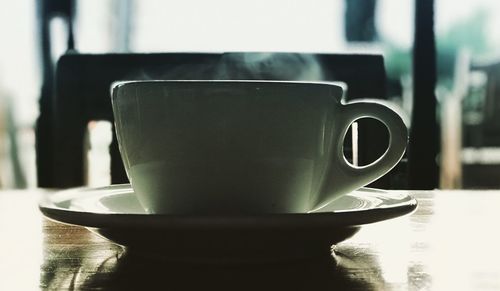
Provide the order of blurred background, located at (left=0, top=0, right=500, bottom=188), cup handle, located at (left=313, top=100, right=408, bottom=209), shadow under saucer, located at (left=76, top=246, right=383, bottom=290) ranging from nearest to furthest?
shadow under saucer, located at (left=76, top=246, right=383, bottom=290) < cup handle, located at (left=313, top=100, right=408, bottom=209) < blurred background, located at (left=0, top=0, right=500, bottom=188)

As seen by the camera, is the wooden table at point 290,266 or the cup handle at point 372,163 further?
the cup handle at point 372,163

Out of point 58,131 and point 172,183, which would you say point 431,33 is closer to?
point 58,131

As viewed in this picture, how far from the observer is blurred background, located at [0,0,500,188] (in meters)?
2.09

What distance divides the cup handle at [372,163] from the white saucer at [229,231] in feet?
0.13

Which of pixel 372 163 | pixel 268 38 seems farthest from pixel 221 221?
pixel 268 38

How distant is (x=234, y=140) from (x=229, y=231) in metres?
0.07

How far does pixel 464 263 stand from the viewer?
0.31 metres

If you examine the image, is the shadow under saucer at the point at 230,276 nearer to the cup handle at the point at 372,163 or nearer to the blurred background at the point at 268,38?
the cup handle at the point at 372,163

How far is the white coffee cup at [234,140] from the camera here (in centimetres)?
34

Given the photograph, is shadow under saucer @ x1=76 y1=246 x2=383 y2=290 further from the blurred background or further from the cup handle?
the blurred background

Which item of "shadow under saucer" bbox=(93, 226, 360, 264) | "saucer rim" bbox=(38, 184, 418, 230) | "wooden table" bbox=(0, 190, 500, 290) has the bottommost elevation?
"wooden table" bbox=(0, 190, 500, 290)

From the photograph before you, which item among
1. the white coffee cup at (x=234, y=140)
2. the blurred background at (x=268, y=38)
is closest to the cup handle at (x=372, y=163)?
the white coffee cup at (x=234, y=140)

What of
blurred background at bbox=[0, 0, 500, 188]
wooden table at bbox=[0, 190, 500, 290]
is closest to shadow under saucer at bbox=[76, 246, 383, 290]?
wooden table at bbox=[0, 190, 500, 290]

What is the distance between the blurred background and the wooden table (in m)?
1.49
